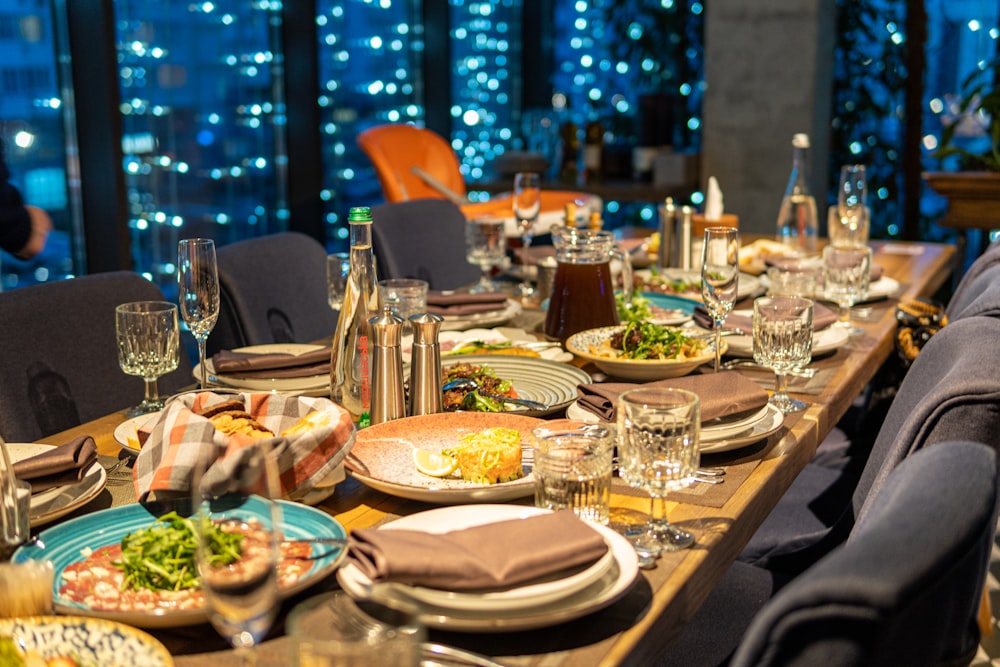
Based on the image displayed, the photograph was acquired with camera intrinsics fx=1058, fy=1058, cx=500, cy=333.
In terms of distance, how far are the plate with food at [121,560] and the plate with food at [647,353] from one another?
75 centimetres

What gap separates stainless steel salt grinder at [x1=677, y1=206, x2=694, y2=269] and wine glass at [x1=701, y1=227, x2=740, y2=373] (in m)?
1.01

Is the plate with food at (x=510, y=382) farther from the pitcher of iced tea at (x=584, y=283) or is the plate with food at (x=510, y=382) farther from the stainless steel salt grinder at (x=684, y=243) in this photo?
the stainless steel salt grinder at (x=684, y=243)

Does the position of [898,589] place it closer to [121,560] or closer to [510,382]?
[121,560]

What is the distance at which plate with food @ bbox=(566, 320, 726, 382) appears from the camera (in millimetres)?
1705

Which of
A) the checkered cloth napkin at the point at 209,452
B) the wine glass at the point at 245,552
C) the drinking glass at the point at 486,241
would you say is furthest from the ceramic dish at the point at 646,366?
the wine glass at the point at 245,552

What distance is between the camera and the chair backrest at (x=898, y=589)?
754 mm

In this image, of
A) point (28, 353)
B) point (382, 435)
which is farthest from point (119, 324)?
point (382, 435)

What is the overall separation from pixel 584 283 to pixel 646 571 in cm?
99

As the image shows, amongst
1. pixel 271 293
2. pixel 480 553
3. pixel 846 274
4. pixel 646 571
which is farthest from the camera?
pixel 271 293

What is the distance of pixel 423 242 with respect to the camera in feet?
9.84

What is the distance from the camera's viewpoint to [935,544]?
81cm

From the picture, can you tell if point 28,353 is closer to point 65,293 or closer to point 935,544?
point 65,293

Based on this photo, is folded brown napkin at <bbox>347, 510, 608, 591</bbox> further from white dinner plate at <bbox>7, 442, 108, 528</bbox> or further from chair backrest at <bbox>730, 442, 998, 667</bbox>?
white dinner plate at <bbox>7, 442, 108, 528</bbox>

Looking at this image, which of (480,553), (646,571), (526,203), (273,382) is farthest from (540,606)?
(526,203)
